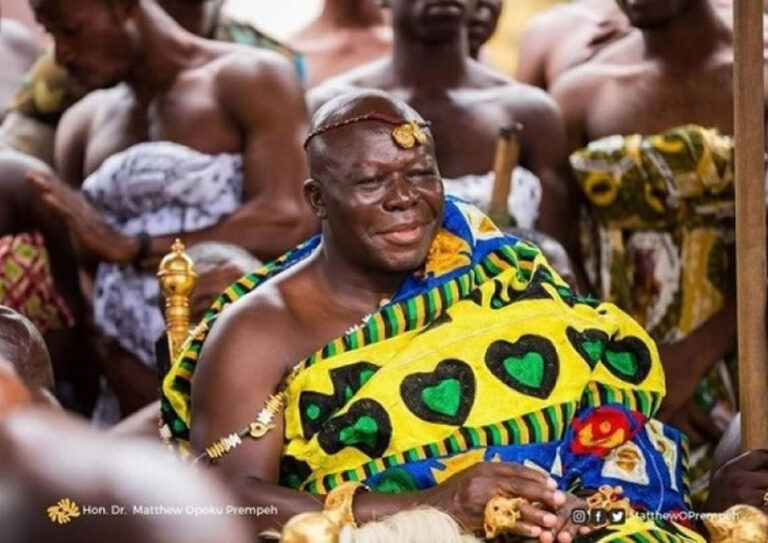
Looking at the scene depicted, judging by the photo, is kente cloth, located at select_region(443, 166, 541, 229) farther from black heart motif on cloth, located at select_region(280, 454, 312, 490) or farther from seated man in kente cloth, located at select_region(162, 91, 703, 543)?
black heart motif on cloth, located at select_region(280, 454, 312, 490)

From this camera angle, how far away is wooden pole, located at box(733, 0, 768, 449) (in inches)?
123

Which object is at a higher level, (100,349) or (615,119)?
(615,119)

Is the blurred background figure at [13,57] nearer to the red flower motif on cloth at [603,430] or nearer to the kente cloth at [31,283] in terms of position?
the kente cloth at [31,283]

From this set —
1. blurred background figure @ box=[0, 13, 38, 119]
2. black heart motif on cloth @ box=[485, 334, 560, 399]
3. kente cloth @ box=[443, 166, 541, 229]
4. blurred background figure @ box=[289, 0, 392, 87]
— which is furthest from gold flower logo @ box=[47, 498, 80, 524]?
blurred background figure @ box=[289, 0, 392, 87]

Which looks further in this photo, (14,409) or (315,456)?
(315,456)

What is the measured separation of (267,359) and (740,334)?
87cm

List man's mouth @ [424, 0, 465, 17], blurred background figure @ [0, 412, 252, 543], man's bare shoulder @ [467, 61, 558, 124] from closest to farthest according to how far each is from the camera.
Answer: blurred background figure @ [0, 412, 252, 543]
man's bare shoulder @ [467, 61, 558, 124]
man's mouth @ [424, 0, 465, 17]

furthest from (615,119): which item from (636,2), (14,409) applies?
(14,409)

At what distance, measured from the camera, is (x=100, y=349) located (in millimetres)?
4617

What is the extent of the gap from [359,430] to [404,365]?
0.14 m

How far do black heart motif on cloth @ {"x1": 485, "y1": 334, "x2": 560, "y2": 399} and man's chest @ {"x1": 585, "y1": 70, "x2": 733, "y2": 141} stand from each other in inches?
65.3

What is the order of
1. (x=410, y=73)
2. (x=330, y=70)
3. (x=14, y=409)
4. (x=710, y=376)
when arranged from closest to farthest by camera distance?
(x=14, y=409) < (x=710, y=376) < (x=410, y=73) < (x=330, y=70)

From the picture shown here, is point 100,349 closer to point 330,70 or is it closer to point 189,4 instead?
point 189,4

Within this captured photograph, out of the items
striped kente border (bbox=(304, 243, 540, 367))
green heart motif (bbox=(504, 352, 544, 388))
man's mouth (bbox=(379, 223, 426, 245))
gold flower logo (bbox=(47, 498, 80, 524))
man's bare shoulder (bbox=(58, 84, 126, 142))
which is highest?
gold flower logo (bbox=(47, 498, 80, 524))
